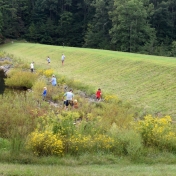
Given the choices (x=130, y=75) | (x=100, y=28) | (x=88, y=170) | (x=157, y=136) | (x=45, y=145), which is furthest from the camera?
(x=100, y=28)

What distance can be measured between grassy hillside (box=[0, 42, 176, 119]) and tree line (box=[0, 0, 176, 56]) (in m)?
21.9

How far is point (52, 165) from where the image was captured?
10.1 metres

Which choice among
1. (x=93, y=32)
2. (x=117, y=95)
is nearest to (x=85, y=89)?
(x=117, y=95)

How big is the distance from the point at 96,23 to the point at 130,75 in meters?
46.0

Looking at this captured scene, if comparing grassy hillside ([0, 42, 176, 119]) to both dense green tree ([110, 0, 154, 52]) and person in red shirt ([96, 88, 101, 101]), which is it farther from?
dense green tree ([110, 0, 154, 52])

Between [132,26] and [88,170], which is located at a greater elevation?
[132,26]

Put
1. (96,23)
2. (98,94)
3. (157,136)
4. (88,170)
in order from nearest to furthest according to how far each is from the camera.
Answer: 1. (88,170)
2. (157,136)
3. (98,94)
4. (96,23)

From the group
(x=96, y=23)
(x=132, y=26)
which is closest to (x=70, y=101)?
(x=132, y=26)

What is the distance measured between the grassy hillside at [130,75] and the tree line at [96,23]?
71.9ft

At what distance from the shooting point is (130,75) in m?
28.0

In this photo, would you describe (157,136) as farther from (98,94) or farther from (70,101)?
(98,94)

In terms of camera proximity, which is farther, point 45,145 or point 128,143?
point 128,143

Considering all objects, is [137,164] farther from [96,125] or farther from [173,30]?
[173,30]

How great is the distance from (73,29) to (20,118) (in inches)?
2551
